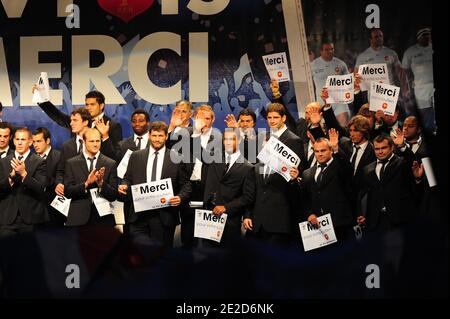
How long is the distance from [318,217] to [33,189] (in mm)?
2275

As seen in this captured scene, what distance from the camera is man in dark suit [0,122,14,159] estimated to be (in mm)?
6352

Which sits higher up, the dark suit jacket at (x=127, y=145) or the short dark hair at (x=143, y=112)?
the short dark hair at (x=143, y=112)

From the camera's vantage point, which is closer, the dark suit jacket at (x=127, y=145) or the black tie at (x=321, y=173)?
the black tie at (x=321, y=173)

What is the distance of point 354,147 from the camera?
6.14 m

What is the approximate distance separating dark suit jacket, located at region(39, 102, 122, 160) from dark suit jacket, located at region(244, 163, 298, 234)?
1153 millimetres

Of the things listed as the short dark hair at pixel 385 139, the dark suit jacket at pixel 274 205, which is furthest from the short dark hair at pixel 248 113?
the short dark hair at pixel 385 139

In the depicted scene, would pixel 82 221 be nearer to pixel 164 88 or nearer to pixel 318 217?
pixel 164 88

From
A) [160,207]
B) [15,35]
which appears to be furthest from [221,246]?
[15,35]

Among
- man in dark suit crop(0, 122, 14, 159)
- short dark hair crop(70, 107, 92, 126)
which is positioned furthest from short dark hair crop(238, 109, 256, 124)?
Result: man in dark suit crop(0, 122, 14, 159)

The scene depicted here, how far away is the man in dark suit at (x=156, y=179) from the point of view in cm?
619

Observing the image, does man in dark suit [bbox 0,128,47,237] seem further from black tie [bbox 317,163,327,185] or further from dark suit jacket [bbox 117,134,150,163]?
black tie [bbox 317,163,327,185]

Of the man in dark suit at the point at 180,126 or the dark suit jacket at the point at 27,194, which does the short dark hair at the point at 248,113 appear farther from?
the dark suit jacket at the point at 27,194

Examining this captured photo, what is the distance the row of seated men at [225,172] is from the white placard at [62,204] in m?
0.05

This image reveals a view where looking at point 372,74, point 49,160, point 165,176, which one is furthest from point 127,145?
point 372,74
